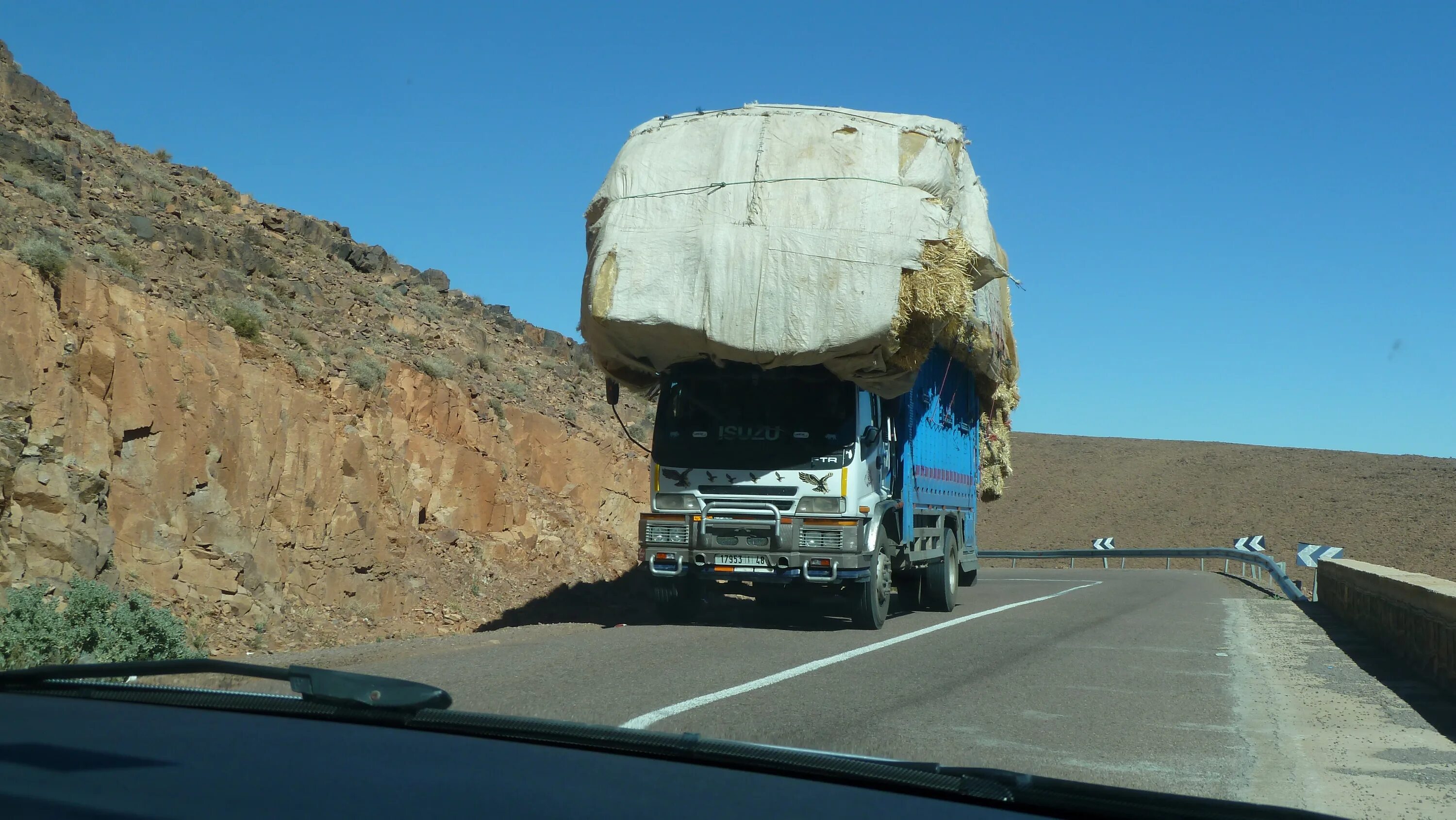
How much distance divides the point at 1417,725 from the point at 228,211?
22.7 m

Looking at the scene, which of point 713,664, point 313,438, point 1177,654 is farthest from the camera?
point 313,438

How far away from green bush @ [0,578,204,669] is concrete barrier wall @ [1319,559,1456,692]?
410 inches

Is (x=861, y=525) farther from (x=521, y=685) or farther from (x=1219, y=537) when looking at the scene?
(x=1219, y=537)

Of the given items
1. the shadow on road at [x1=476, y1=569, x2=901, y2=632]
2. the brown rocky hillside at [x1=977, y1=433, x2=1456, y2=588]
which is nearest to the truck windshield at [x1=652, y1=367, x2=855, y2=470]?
the shadow on road at [x1=476, y1=569, x2=901, y2=632]

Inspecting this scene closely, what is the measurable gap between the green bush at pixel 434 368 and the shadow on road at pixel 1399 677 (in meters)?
14.5

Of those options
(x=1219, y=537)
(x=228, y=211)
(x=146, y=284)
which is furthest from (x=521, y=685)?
(x=1219, y=537)

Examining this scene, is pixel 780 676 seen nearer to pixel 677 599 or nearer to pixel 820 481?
pixel 820 481

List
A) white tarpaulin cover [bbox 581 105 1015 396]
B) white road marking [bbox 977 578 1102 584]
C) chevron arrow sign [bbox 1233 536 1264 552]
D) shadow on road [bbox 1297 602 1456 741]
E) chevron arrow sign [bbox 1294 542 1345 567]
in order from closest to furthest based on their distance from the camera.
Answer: shadow on road [bbox 1297 602 1456 741], white tarpaulin cover [bbox 581 105 1015 396], chevron arrow sign [bbox 1294 542 1345 567], white road marking [bbox 977 578 1102 584], chevron arrow sign [bbox 1233 536 1264 552]

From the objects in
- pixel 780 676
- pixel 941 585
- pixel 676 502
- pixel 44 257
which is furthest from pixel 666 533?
pixel 44 257

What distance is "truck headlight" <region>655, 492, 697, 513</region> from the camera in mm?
13211

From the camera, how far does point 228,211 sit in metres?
24.0

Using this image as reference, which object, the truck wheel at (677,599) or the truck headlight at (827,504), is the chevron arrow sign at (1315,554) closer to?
the truck headlight at (827,504)

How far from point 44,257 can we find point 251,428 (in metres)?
3.16

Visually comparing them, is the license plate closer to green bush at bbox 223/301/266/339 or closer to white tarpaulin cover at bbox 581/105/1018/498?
white tarpaulin cover at bbox 581/105/1018/498
